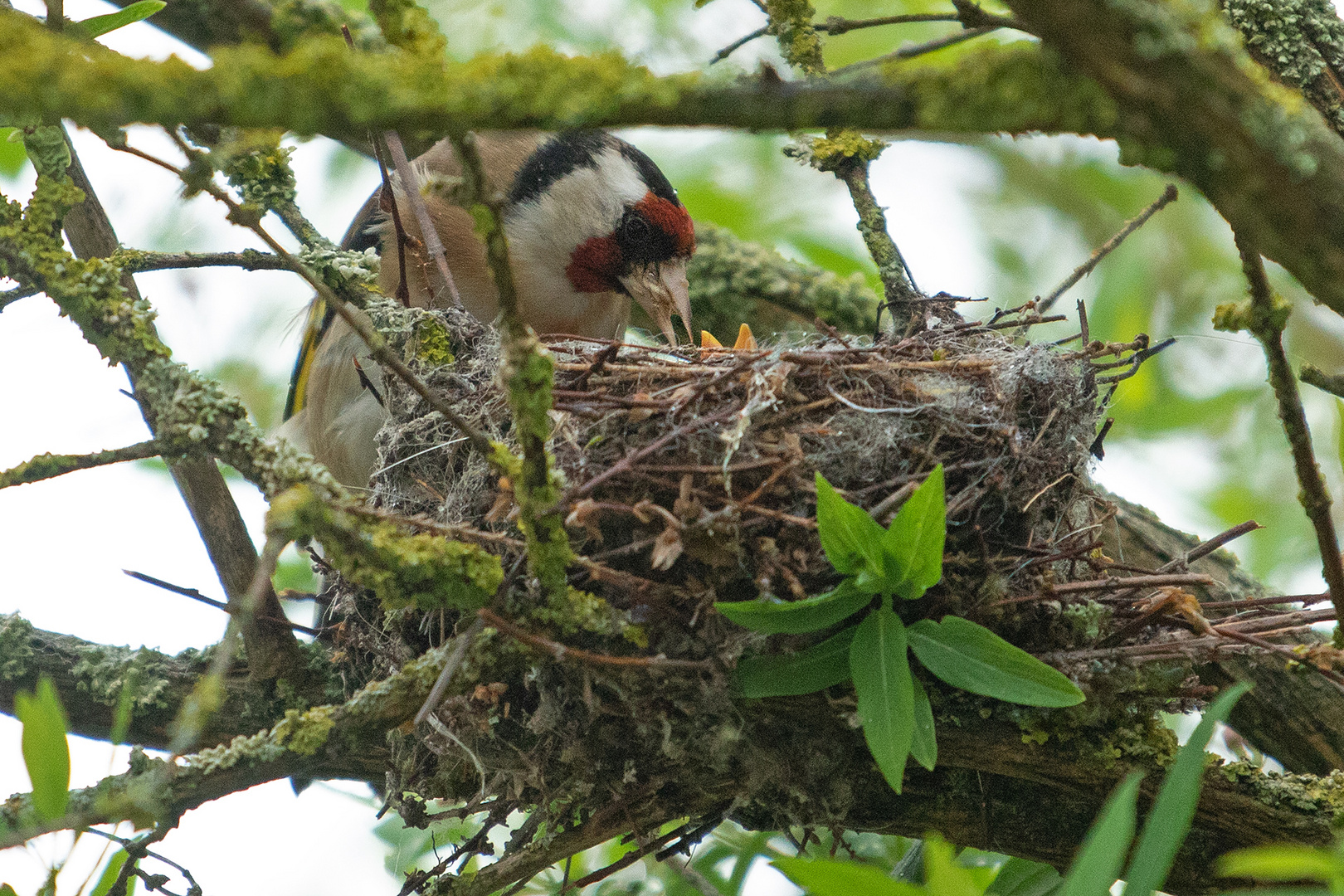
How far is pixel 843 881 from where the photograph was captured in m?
1.31

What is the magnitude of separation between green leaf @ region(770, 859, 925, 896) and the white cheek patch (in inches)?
105

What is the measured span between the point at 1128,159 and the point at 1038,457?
4.05ft

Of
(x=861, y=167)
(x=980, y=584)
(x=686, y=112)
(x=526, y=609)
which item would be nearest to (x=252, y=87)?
(x=686, y=112)

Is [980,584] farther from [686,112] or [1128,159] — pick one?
[686,112]

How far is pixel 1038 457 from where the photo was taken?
91.7 inches

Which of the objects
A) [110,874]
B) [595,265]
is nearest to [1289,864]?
[110,874]

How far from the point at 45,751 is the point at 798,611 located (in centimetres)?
111

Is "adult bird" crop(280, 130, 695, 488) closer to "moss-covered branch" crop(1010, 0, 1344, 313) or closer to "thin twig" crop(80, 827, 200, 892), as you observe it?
"thin twig" crop(80, 827, 200, 892)

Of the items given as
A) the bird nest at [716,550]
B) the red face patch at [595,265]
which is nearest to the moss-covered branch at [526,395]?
the bird nest at [716,550]

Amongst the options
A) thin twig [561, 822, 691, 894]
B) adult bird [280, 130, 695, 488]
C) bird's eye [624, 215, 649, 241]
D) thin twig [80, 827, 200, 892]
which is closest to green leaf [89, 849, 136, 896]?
thin twig [80, 827, 200, 892]

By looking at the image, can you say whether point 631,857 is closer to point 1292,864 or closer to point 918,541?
point 918,541

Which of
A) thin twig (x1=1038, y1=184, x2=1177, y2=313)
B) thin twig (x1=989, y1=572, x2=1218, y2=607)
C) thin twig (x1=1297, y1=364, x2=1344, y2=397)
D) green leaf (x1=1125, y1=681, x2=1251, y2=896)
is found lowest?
green leaf (x1=1125, y1=681, x2=1251, y2=896)

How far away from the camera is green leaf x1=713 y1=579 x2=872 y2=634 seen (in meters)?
1.83

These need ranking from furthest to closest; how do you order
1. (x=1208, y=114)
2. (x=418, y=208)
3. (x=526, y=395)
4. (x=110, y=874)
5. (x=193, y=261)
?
(x=418, y=208) → (x=193, y=261) → (x=110, y=874) → (x=526, y=395) → (x=1208, y=114)
